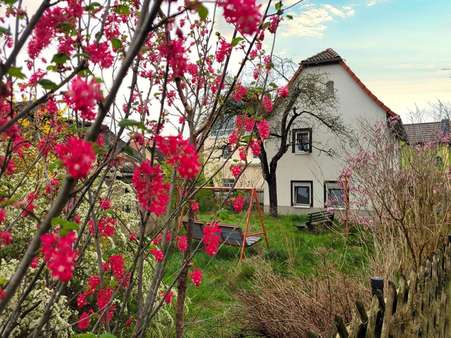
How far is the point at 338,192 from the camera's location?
16.5 metres

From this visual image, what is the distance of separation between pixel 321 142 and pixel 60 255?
1743 centimetres

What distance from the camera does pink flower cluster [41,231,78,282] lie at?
2.44 ft

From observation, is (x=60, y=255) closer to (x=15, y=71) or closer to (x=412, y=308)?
(x=15, y=71)

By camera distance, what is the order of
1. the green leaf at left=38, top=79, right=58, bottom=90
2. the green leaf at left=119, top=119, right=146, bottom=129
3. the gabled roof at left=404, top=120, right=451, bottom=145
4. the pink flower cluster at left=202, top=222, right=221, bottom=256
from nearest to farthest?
the green leaf at left=119, top=119, right=146, bottom=129
the green leaf at left=38, top=79, right=58, bottom=90
the pink flower cluster at left=202, top=222, right=221, bottom=256
the gabled roof at left=404, top=120, right=451, bottom=145

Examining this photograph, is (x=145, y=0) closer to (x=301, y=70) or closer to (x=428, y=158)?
(x=428, y=158)

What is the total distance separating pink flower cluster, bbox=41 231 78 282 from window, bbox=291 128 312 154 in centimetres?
1715

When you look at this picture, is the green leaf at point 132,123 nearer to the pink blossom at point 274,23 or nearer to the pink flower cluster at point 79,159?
the pink flower cluster at point 79,159

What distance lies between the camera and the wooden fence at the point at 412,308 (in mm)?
1964

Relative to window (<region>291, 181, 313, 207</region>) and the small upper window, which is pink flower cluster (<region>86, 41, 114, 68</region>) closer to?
the small upper window

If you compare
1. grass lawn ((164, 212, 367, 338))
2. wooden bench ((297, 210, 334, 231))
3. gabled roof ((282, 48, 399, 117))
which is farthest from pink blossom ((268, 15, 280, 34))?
gabled roof ((282, 48, 399, 117))

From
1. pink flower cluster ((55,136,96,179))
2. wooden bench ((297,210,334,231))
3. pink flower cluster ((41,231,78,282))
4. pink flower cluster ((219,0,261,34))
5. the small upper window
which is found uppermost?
the small upper window

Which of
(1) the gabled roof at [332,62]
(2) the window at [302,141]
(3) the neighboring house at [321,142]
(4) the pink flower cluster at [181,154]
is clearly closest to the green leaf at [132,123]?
(4) the pink flower cluster at [181,154]

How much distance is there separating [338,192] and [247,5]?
1635cm

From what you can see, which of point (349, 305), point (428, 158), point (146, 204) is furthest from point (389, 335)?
point (428, 158)
